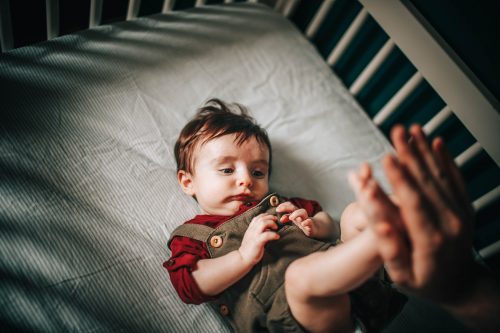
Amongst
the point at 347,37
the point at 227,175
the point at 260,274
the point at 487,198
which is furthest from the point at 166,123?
the point at 487,198

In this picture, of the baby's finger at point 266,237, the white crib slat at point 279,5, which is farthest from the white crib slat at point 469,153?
the white crib slat at point 279,5

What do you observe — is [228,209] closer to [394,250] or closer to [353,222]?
[353,222]

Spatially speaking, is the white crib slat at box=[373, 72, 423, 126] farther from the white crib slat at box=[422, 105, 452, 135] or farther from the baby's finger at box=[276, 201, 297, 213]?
the baby's finger at box=[276, 201, 297, 213]

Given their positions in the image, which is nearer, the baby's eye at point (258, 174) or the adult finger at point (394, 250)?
the adult finger at point (394, 250)

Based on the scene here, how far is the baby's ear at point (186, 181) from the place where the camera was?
871 mm

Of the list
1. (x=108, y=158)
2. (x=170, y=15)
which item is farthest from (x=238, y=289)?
(x=170, y=15)

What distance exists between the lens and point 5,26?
2.88ft

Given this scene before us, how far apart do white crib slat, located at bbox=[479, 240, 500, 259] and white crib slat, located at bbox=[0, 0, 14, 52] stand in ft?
4.52

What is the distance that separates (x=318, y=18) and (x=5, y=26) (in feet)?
3.13

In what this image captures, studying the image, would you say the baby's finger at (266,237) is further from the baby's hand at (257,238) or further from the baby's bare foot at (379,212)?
the baby's bare foot at (379,212)

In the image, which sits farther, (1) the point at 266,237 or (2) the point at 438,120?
(2) the point at 438,120

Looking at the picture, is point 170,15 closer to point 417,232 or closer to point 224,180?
point 224,180

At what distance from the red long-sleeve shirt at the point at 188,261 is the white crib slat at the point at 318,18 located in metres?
0.79

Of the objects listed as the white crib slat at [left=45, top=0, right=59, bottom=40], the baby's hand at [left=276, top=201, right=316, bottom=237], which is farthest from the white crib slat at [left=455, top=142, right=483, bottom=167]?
the white crib slat at [left=45, top=0, right=59, bottom=40]
